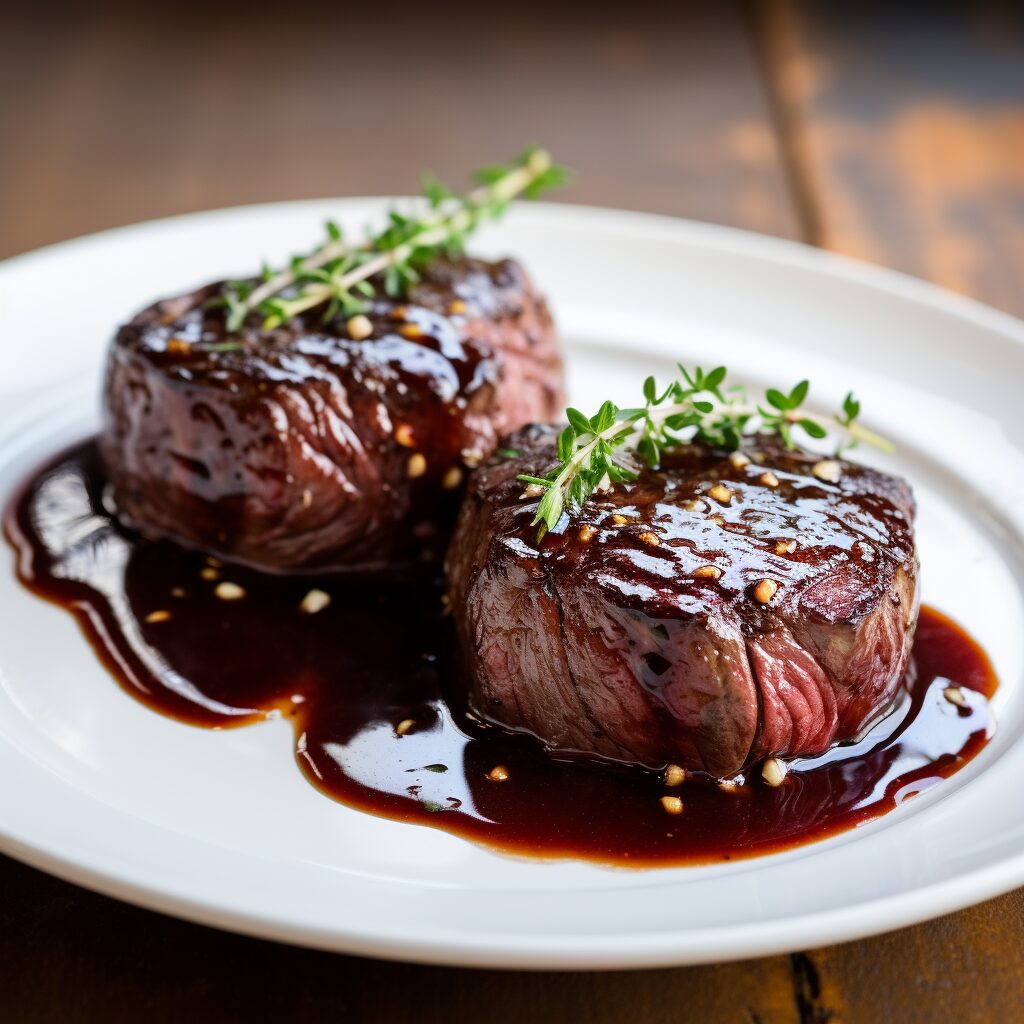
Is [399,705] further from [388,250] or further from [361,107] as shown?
[361,107]

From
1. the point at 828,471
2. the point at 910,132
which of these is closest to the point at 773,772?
the point at 828,471

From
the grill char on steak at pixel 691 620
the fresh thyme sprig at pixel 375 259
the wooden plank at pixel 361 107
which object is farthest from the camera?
the wooden plank at pixel 361 107

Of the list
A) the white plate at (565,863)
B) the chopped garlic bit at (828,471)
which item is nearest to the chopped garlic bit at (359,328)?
the white plate at (565,863)

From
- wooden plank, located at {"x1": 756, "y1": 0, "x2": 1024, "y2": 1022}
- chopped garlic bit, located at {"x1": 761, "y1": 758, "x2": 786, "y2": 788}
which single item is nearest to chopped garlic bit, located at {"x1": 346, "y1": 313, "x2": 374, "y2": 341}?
chopped garlic bit, located at {"x1": 761, "y1": 758, "x2": 786, "y2": 788}

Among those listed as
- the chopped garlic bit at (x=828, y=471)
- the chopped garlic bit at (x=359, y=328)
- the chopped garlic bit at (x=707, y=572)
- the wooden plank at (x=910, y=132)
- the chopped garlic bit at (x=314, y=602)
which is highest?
the chopped garlic bit at (x=359, y=328)

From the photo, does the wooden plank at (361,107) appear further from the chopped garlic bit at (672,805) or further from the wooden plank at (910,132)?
the chopped garlic bit at (672,805)

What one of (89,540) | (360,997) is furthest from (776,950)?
(89,540)

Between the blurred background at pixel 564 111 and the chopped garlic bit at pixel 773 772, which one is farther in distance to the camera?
the blurred background at pixel 564 111
